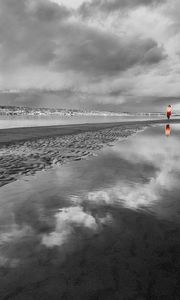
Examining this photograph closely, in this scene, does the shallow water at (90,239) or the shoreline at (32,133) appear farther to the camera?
the shoreline at (32,133)

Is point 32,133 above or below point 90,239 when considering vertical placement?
above

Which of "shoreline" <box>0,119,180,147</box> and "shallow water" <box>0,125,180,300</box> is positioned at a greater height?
"shoreline" <box>0,119,180,147</box>

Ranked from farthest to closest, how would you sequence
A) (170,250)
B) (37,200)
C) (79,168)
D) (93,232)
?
(79,168) → (37,200) → (93,232) → (170,250)

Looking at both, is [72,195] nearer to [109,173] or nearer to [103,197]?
[103,197]

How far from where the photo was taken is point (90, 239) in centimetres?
389

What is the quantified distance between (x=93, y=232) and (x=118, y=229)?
439 mm

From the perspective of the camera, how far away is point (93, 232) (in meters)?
4.12

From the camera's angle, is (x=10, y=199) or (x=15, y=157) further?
(x=15, y=157)

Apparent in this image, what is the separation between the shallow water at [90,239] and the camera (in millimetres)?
2846

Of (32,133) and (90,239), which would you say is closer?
(90,239)

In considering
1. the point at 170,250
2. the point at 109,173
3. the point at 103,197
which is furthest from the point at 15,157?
the point at 170,250

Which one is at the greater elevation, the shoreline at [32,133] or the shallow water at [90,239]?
the shoreline at [32,133]

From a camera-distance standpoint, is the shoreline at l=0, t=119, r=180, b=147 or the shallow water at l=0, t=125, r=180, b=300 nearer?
the shallow water at l=0, t=125, r=180, b=300

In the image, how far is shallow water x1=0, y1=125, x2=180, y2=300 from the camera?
2.85m
